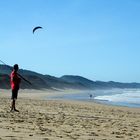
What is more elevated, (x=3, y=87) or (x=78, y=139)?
(x=3, y=87)

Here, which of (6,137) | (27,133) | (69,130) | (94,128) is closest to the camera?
(6,137)

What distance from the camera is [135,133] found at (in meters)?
11.1

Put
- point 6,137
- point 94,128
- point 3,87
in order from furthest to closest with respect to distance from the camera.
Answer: point 3,87
point 94,128
point 6,137

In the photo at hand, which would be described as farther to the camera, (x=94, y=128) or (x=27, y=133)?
(x=94, y=128)

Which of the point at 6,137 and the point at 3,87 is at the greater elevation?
the point at 3,87

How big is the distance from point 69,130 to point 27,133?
4.55 feet

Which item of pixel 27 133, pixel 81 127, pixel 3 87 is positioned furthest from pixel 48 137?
pixel 3 87

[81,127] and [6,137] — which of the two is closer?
[6,137]

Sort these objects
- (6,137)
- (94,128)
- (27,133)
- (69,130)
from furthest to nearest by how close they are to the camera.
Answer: (94,128) < (69,130) < (27,133) < (6,137)

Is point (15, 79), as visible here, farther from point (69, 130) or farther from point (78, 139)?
point (78, 139)

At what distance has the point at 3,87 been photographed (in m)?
60.2

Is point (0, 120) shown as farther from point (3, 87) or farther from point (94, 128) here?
point (3, 87)

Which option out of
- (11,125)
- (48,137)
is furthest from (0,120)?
(48,137)

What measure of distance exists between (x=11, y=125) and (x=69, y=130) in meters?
1.51
